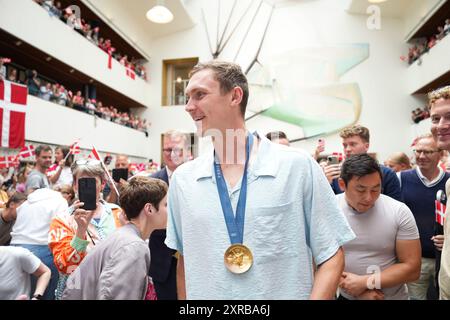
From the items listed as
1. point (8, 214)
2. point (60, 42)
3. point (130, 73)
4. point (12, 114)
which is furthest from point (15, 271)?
point (130, 73)

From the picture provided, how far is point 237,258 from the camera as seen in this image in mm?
1007

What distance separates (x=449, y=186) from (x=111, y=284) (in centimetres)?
148

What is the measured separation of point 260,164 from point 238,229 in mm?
213

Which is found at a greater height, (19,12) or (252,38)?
(252,38)

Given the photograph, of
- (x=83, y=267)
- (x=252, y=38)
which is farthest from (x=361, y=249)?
(x=252, y=38)

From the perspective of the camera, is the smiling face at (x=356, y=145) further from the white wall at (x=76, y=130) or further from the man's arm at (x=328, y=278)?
the white wall at (x=76, y=130)

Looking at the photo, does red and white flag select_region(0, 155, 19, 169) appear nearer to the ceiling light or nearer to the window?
the ceiling light

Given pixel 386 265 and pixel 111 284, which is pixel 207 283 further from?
pixel 386 265

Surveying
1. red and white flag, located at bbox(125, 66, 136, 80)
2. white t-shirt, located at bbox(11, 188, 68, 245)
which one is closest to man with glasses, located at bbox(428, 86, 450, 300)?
white t-shirt, located at bbox(11, 188, 68, 245)

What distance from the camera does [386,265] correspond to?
5.36ft

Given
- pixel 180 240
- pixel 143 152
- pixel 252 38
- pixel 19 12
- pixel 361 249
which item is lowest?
pixel 361 249

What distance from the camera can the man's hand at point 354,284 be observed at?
5.04 ft

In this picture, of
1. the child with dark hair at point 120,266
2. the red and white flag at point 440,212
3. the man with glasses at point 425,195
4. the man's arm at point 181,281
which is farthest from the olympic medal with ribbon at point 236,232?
the man with glasses at point 425,195
